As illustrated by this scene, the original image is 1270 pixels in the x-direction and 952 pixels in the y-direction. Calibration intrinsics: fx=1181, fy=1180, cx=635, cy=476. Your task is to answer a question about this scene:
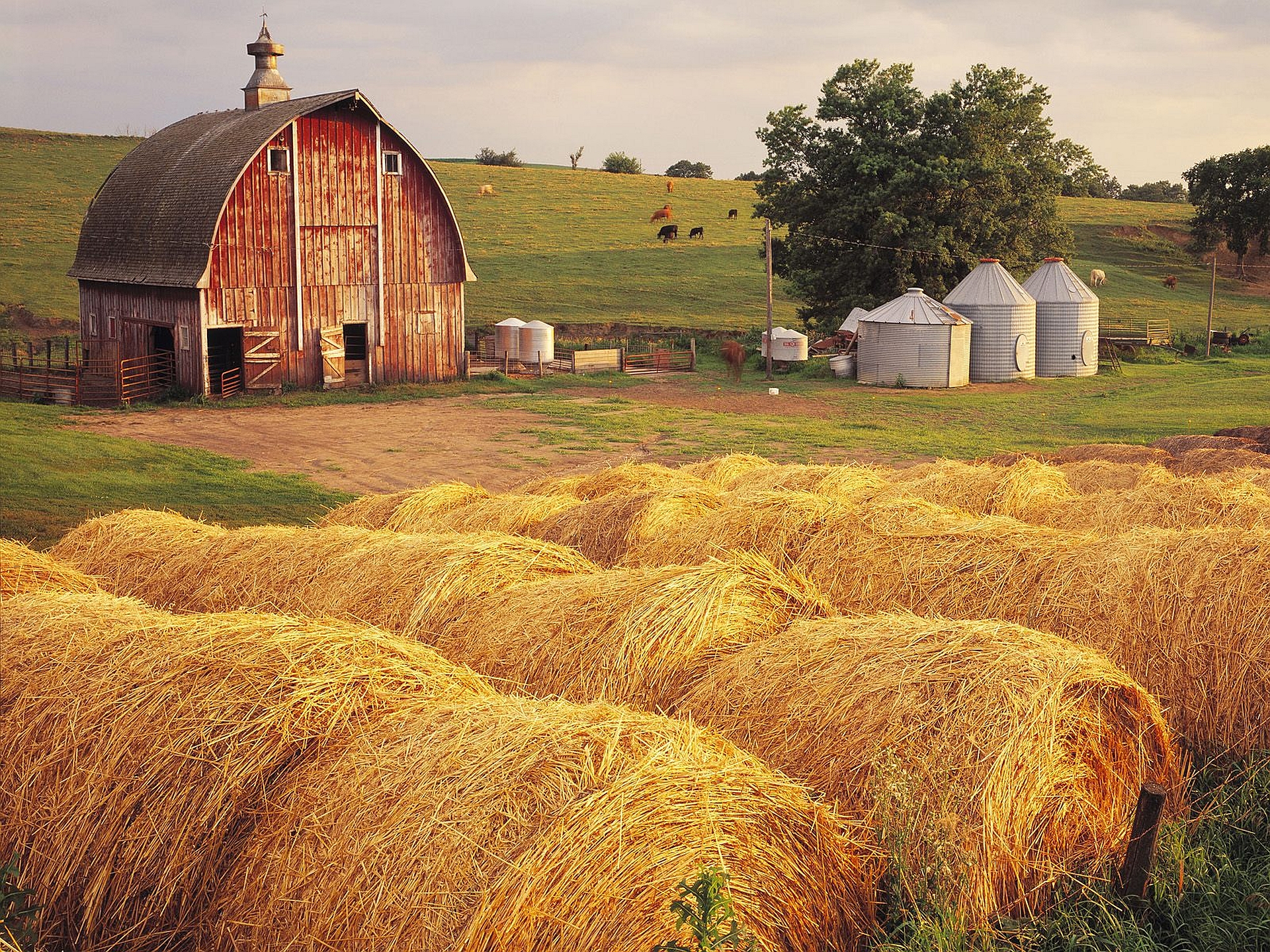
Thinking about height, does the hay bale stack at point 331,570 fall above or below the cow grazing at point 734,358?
below

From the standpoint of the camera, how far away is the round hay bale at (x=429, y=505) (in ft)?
40.2

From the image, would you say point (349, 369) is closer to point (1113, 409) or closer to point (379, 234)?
point (379, 234)

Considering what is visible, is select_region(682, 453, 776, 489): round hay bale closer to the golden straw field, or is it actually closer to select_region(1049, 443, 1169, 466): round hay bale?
the golden straw field

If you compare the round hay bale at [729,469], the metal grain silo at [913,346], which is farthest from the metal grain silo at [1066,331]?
the round hay bale at [729,469]

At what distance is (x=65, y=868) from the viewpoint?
217 inches

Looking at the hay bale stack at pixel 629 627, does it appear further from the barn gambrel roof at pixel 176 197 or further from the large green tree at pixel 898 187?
the large green tree at pixel 898 187

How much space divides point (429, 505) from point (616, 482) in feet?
7.41

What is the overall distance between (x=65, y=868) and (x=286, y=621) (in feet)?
5.07

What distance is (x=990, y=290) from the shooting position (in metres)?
44.8

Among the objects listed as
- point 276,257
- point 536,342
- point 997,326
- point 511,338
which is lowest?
point 536,342

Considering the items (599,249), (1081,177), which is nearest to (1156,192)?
(1081,177)

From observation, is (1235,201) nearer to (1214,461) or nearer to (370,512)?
(1214,461)

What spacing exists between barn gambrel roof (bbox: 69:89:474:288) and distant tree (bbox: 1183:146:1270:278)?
62.8 m

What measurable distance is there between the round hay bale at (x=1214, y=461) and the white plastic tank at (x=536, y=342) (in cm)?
2769
